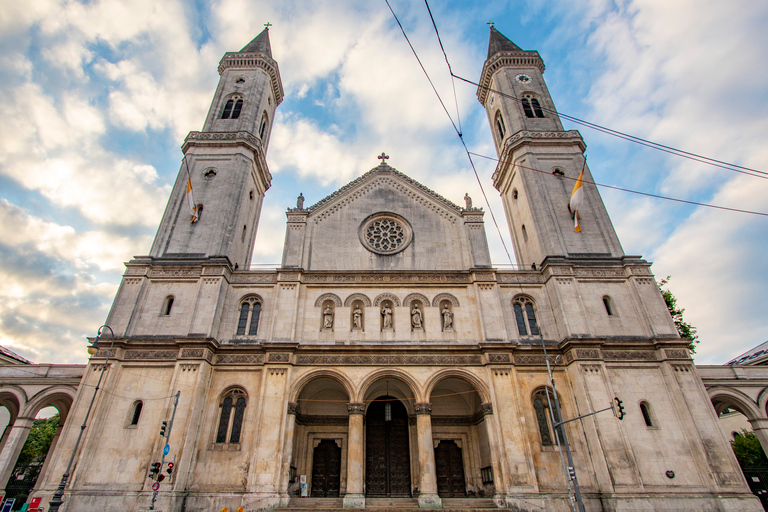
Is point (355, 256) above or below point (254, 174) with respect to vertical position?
below

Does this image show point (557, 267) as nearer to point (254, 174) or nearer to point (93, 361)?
point (254, 174)

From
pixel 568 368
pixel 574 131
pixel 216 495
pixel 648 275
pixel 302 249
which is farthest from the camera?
pixel 574 131

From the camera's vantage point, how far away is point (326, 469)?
22.0 metres

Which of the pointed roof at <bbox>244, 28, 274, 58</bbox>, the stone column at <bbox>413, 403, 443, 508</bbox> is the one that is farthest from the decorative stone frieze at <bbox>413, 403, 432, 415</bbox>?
the pointed roof at <bbox>244, 28, 274, 58</bbox>

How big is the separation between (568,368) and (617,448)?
3933mm

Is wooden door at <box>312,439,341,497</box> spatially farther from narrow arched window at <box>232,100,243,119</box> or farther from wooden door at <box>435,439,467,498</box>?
narrow arched window at <box>232,100,243,119</box>

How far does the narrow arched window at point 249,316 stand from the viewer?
21875 millimetres

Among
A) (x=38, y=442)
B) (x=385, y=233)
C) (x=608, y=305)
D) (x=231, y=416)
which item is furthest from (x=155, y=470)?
(x=38, y=442)

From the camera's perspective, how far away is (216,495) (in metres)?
17.6

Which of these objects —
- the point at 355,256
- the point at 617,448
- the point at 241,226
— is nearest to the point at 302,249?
the point at 355,256

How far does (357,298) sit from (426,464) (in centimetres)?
892

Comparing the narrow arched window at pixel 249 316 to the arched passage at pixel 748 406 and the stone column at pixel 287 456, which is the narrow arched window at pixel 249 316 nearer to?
the stone column at pixel 287 456

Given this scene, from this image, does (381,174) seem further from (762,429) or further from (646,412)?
(762,429)

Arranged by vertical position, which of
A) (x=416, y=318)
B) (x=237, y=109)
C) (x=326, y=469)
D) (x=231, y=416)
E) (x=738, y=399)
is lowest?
(x=326, y=469)
